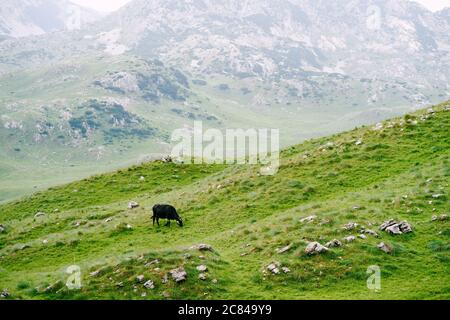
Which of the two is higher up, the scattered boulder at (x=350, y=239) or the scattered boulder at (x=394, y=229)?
the scattered boulder at (x=394, y=229)

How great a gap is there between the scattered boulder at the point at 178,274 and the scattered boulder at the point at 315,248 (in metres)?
6.62

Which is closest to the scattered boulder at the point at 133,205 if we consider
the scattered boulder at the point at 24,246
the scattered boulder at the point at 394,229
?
the scattered boulder at the point at 24,246

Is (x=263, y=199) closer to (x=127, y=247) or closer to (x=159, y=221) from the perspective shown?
(x=159, y=221)

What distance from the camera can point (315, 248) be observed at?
2322cm

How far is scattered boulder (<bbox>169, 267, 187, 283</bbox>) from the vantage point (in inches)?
853

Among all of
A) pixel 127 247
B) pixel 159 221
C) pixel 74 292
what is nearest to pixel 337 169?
pixel 159 221

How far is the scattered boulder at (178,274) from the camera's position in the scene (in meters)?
21.7

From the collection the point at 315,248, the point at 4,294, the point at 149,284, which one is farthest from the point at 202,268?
the point at 4,294

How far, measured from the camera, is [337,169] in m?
37.9

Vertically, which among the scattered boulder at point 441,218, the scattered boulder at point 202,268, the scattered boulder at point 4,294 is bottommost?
the scattered boulder at point 4,294

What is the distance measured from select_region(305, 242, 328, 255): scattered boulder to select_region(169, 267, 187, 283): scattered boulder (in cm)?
662

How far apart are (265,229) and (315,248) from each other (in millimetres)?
5740

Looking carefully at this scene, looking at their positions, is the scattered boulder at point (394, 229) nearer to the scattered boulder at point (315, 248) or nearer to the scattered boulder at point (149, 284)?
the scattered boulder at point (315, 248)
